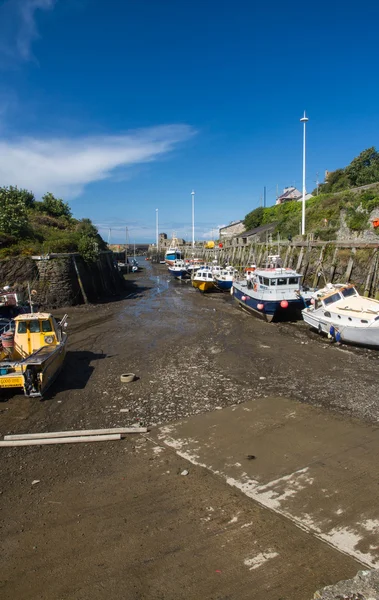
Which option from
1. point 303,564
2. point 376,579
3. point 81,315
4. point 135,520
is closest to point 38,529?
point 135,520

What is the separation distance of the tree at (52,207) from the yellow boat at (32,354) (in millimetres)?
38147

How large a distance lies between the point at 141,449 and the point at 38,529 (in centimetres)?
265

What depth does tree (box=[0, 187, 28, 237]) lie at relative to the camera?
31.1 meters

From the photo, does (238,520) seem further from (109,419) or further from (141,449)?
(109,419)

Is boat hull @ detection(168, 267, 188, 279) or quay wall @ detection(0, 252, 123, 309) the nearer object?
quay wall @ detection(0, 252, 123, 309)

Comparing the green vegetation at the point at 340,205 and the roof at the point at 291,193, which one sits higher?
the roof at the point at 291,193

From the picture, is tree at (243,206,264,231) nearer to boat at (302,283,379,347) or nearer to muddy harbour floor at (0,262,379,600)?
boat at (302,283,379,347)

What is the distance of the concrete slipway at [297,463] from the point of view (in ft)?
17.9

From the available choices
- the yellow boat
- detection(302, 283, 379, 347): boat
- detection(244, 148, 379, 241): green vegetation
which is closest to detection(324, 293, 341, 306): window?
detection(302, 283, 379, 347): boat

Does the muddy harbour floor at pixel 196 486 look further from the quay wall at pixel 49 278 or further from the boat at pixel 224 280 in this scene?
the boat at pixel 224 280

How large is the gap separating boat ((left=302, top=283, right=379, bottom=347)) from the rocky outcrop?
13.0m

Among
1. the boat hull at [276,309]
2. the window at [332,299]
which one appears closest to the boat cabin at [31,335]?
the window at [332,299]

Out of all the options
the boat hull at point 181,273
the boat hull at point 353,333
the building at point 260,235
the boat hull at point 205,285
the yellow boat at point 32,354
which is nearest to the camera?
the yellow boat at point 32,354

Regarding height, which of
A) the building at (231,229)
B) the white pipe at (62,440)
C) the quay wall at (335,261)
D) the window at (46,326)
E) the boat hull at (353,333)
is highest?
the building at (231,229)
